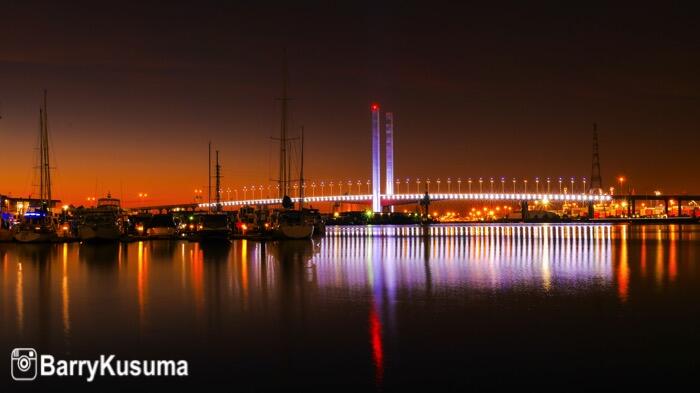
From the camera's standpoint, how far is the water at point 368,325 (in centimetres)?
879

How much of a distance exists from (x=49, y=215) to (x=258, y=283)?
37.2m

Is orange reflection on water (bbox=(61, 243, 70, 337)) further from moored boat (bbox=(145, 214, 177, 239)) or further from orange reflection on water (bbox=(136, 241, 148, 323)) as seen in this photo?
moored boat (bbox=(145, 214, 177, 239))

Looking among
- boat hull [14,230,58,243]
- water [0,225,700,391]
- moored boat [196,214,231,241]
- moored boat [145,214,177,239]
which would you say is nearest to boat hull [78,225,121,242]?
boat hull [14,230,58,243]

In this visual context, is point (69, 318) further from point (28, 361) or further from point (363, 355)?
point (363, 355)

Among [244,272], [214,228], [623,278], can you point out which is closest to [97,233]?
[214,228]

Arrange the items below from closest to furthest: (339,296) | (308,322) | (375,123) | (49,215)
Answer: (308,322) < (339,296) < (49,215) < (375,123)

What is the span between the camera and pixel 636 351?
10.0 m

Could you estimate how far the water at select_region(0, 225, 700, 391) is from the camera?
879 cm

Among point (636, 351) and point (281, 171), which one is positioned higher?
point (281, 171)

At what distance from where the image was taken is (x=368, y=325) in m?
12.0

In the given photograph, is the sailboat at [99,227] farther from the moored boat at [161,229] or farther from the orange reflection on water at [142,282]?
the orange reflection on water at [142,282]

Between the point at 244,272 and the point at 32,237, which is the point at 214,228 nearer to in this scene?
the point at 32,237

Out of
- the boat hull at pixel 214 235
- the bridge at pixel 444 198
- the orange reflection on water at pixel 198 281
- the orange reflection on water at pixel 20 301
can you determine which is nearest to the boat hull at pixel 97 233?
the boat hull at pixel 214 235

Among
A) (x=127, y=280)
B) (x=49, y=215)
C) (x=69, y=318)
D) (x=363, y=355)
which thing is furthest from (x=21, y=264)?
(x=49, y=215)
